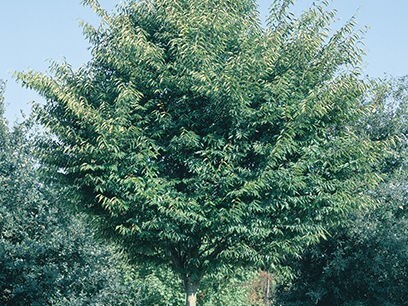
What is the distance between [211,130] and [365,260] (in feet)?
44.9

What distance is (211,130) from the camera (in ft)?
46.1

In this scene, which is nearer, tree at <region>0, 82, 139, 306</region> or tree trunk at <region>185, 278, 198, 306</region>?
tree trunk at <region>185, 278, 198, 306</region>

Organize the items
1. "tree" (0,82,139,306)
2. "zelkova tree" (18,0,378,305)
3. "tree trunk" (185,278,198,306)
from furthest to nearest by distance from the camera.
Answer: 1. "tree" (0,82,139,306)
2. "tree trunk" (185,278,198,306)
3. "zelkova tree" (18,0,378,305)

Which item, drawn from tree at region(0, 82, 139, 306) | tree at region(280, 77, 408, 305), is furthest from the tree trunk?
tree at region(280, 77, 408, 305)

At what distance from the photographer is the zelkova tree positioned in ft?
44.1

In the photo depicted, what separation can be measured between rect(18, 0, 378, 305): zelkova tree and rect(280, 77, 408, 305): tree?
411 inches

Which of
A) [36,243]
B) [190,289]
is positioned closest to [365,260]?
[190,289]

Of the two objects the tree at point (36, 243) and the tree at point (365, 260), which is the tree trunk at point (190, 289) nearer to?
the tree at point (36, 243)

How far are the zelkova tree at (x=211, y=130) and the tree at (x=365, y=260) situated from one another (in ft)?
34.2

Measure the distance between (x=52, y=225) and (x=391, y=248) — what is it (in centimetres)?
1378

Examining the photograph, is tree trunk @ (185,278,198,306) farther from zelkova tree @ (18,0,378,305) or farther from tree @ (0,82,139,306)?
tree @ (0,82,139,306)

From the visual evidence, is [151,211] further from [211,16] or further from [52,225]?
[52,225]

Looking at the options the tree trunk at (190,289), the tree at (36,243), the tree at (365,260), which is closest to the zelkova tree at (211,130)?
the tree trunk at (190,289)

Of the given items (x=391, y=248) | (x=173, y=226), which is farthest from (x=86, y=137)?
(x=391, y=248)
